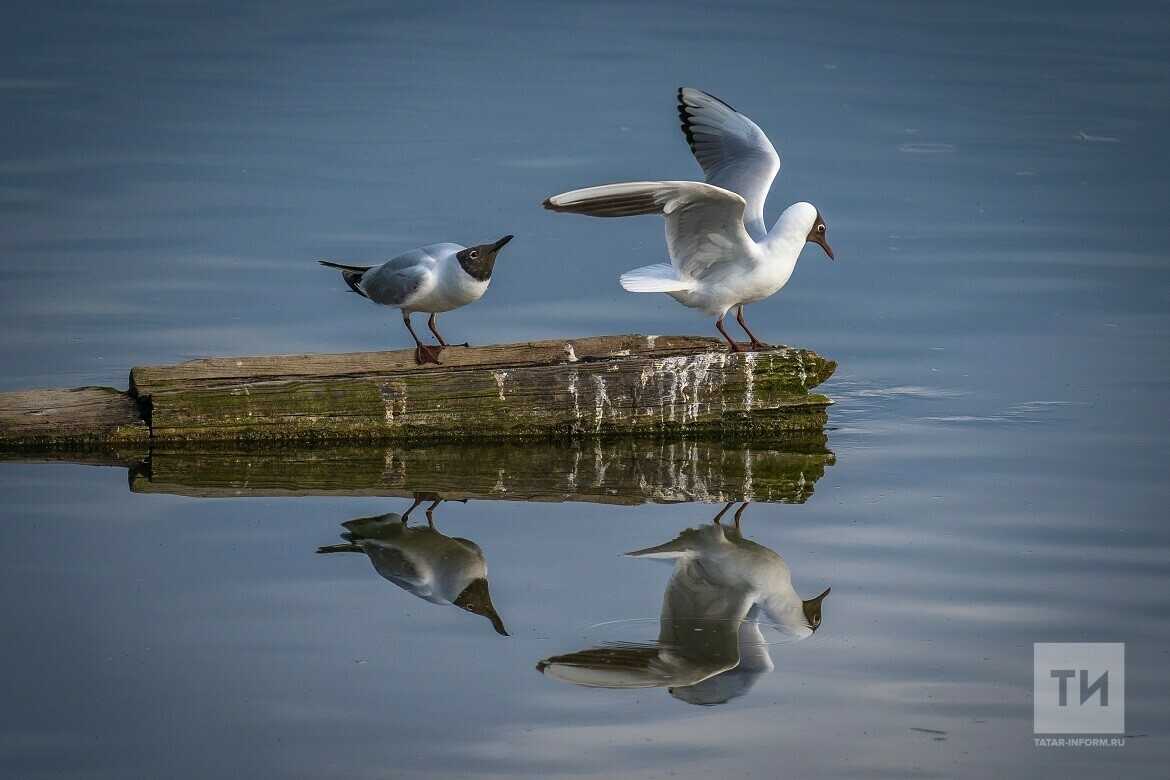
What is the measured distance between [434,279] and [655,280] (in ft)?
3.36

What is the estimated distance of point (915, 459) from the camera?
7.25 metres

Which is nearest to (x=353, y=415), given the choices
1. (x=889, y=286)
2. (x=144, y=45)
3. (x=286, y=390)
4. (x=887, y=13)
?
(x=286, y=390)

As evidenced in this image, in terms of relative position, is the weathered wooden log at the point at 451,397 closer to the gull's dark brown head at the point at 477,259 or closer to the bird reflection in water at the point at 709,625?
the gull's dark brown head at the point at 477,259

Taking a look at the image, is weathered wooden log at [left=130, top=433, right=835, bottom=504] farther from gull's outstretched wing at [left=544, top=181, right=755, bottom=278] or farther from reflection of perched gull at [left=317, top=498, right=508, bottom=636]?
gull's outstretched wing at [left=544, top=181, right=755, bottom=278]

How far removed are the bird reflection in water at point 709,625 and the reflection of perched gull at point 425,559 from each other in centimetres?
45

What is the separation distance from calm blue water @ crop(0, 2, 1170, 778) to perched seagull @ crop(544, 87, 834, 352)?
877 mm

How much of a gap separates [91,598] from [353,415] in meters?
1.89

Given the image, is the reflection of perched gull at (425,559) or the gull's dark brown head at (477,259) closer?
the reflection of perched gull at (425,559)

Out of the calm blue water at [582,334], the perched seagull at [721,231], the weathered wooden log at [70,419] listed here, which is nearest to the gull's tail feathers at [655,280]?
the perched seagull at [721,231]

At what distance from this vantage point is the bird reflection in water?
487 cm

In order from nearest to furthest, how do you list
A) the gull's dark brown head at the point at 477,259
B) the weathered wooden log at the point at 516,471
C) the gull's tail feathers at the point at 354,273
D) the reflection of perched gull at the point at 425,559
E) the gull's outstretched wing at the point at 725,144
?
the reflection of perched gull at the point at 425,559 < the weathered wooden log at the point at 516,471 < the gull's dark brown head at the point at 477,259 < the gull's tail feathers at the point at 354,273 < the gull's outstretched wing at the point at 725,144

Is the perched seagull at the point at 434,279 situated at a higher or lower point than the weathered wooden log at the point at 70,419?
higher

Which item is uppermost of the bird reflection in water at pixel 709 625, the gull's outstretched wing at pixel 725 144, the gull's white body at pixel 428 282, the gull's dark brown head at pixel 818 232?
the gull's outstretched wing at pixel 725 144

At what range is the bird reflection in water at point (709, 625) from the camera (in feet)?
16.0
